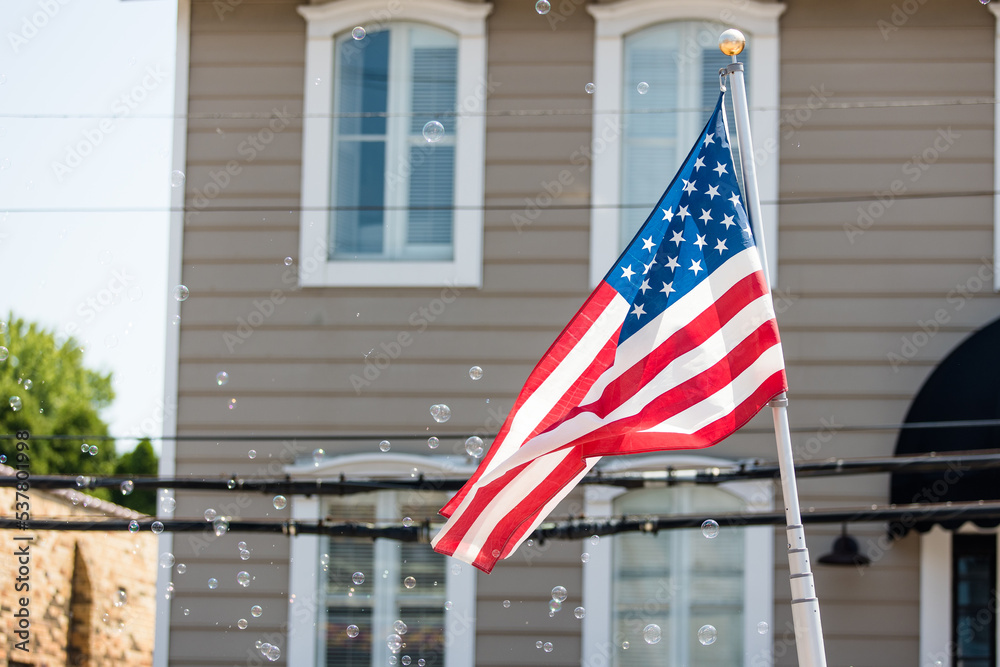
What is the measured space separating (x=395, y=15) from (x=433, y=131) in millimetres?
1032

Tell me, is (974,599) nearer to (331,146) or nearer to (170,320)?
(331,146)

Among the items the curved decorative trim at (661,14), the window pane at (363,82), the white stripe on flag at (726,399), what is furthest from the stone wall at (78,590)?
the white stripe on flag at (726,399)

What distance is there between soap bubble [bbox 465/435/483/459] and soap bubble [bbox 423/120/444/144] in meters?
2.17

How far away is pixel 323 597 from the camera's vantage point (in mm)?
8086

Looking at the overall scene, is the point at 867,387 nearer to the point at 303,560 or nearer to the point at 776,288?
the point at 776,288

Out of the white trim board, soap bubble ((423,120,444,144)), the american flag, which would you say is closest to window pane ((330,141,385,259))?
soap bubble ((423,120,444,144))

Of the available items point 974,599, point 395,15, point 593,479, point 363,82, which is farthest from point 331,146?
point 974,599

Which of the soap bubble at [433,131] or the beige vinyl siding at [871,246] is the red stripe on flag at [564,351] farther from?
the soap bubble at [433,131]

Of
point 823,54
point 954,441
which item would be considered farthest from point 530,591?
point 823,54

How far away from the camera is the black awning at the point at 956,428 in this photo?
23.5 feet

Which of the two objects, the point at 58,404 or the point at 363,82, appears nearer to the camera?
the point at 363,82

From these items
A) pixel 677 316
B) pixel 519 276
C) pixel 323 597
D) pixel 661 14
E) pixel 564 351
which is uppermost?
pixel 661 14

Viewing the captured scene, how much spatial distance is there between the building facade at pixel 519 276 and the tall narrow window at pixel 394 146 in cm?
2

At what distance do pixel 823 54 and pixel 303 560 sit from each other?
5.13 meters
